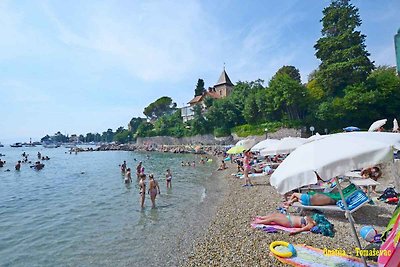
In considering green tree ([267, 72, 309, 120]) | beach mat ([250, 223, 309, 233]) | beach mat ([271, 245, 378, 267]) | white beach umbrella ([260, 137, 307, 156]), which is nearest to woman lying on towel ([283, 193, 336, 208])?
beach mat ([250, 223, 309, 233])

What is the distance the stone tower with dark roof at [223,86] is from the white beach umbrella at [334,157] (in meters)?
65.3

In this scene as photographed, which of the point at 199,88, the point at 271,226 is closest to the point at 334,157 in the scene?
the point at 271,226

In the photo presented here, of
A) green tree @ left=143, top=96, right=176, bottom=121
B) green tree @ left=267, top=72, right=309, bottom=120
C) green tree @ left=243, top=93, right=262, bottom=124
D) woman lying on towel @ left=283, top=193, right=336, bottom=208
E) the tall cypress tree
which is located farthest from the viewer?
green tree @ left=143, top=96, right=176, bottom=121

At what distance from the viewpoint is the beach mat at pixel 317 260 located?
458 centimetres

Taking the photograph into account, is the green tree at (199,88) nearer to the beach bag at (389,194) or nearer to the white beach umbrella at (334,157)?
the beach bag at (389,194)

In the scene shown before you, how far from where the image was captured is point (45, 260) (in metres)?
6.98

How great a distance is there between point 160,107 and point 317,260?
99014 millimetres

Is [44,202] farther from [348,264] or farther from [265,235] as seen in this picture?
[348,264]

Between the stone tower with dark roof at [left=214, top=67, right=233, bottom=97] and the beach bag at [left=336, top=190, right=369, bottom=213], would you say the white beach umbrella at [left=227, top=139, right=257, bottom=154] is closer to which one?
the beach bag at [left=336, top=190, right=369, bottom=213]

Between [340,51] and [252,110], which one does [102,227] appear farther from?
[252,110]

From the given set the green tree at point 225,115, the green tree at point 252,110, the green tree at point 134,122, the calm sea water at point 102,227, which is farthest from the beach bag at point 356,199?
the green tree at point 134,122

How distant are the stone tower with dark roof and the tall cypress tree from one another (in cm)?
3370

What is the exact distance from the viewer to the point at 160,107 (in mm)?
101188

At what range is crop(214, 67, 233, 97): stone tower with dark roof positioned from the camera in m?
69.0
